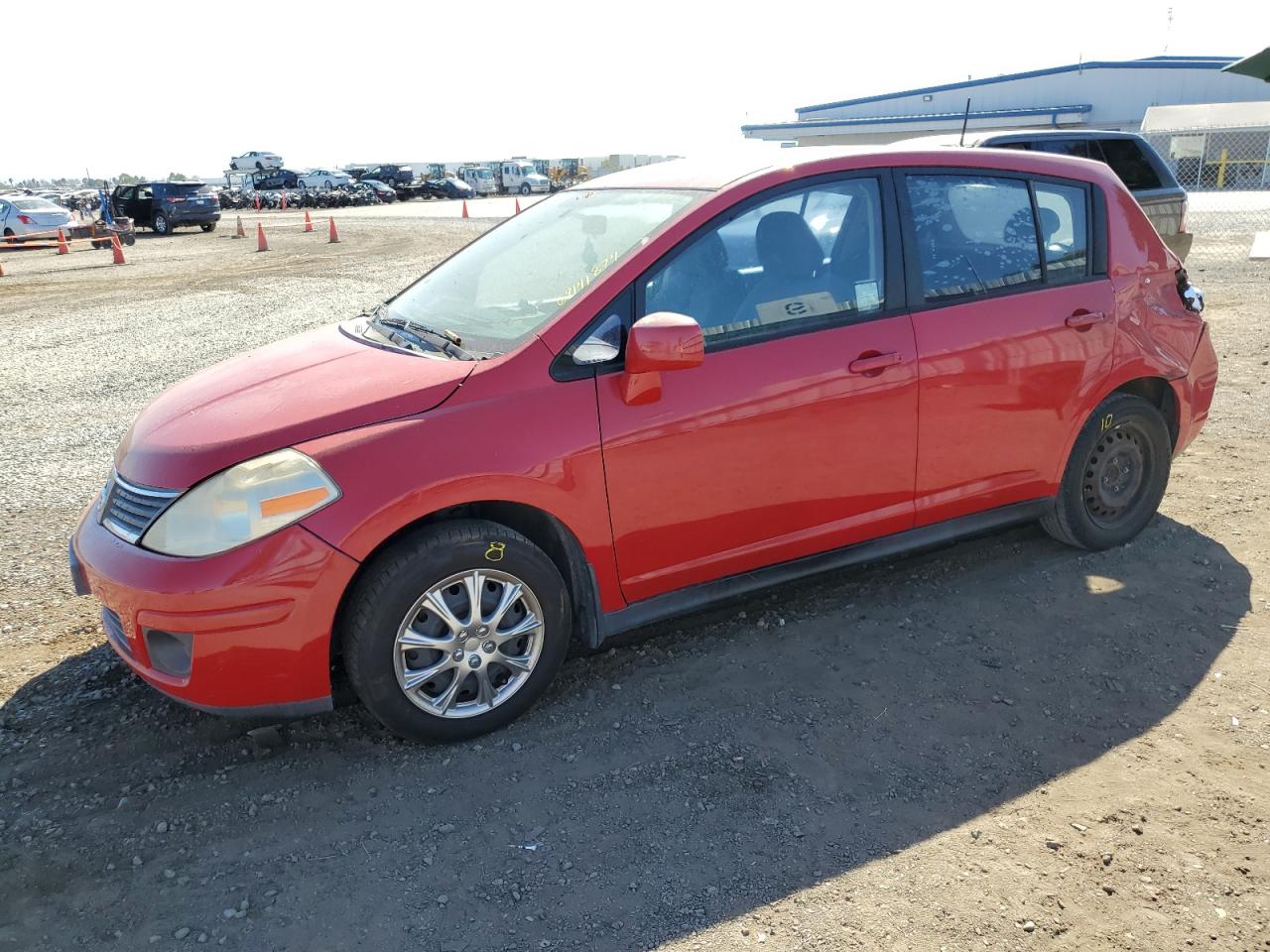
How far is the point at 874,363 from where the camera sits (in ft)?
12.0

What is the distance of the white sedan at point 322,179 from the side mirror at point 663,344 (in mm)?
53499

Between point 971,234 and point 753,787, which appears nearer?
point 753,787

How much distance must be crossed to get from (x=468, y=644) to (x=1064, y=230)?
10.1 feet

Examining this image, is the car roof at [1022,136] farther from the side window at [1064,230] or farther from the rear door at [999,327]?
the rear door at [999,327]

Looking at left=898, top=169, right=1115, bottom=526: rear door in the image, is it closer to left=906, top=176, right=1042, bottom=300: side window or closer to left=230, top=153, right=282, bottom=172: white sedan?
left=906, top=176, right=1042, bottom=300: side window

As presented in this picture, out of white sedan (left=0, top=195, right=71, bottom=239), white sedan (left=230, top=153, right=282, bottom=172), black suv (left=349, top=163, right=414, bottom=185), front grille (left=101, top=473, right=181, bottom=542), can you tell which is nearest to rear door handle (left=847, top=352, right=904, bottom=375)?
front grille (left=101, top=473, right=181, bottom=542)

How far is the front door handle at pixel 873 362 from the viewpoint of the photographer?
11.9 feet

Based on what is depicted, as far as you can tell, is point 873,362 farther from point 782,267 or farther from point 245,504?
point 245,504

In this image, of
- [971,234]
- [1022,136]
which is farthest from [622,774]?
[1022,136]

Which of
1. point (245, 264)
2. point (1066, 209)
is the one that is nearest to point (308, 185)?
point (245, 264)

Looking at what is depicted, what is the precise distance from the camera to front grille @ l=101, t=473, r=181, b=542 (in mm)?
3023

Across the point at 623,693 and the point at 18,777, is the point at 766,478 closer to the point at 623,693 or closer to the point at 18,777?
the point at 623,693

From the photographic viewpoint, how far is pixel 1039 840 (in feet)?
9.05

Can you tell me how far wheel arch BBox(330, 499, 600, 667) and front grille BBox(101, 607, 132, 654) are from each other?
654mm
